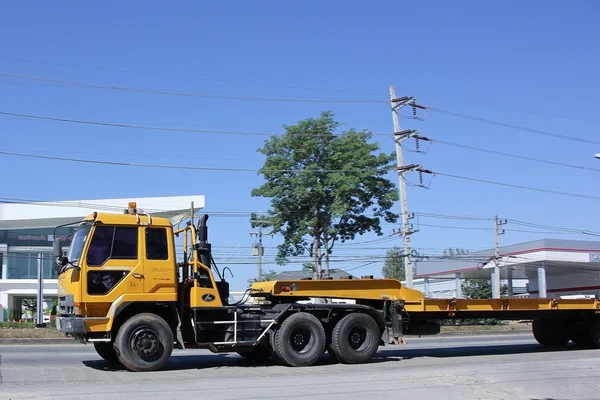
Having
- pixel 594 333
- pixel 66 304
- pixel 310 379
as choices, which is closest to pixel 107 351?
pixel 66 304

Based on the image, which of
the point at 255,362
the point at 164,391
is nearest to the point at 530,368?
the point at 255,362

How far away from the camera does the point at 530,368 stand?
40.3 ft

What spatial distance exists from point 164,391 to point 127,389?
0.58m

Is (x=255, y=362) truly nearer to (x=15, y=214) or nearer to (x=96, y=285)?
(x=96, y=285)

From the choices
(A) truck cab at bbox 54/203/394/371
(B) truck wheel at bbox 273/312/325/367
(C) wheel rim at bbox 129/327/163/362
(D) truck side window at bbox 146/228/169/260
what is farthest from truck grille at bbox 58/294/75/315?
(B) truck wheel at bbox 273/312/325/367

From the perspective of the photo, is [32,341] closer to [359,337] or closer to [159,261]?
[159,261]

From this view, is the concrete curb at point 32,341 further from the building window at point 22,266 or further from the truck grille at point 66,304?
the building window at point 22,266

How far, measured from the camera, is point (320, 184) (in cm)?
3042

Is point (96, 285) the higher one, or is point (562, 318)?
point (96, 285)

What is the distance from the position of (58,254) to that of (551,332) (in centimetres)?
1265

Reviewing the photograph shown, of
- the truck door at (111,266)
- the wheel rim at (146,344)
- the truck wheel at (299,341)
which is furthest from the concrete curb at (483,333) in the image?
the truck door at (111,266)

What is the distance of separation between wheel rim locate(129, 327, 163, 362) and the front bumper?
2.95ft

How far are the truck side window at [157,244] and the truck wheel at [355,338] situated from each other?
384 cm

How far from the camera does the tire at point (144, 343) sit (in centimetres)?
1174
